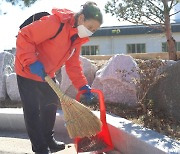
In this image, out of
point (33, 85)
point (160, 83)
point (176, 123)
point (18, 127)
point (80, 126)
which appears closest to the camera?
point (80, 126)

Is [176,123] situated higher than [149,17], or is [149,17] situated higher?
[149,17]

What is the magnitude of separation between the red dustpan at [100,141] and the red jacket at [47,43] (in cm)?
44

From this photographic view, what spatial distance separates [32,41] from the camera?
122 inches

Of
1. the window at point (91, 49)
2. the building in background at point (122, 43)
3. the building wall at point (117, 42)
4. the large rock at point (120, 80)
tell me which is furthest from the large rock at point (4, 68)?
the building wall at point (117, 42)

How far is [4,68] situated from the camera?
19.7ft

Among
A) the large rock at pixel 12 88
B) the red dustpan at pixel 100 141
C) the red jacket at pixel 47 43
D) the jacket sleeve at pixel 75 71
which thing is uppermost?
the red jacket at pixel 47 43

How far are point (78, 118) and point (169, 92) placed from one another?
4.60ft

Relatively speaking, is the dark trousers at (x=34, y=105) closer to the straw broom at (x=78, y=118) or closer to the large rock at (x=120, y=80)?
the straw broom at (x=78, y=118)

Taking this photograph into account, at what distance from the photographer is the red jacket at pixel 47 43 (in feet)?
10.1

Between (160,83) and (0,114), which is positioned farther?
(0,114)

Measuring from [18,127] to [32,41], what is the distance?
1.81m

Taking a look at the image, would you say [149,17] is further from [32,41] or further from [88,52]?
[88,52]

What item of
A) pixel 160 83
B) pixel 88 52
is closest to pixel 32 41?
pixel 160 83

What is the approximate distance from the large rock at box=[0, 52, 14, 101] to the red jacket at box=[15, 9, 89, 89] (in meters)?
2.59
